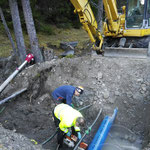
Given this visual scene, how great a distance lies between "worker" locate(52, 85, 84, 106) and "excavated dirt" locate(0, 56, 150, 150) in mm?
964

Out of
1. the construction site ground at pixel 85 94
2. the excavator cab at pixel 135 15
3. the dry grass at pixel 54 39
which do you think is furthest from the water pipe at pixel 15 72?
the excavator cab at pixel 135 15

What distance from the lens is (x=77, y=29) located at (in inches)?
572

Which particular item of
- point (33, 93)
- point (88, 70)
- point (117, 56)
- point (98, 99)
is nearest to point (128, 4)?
point (117, 56)

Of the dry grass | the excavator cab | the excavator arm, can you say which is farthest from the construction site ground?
the dry grass

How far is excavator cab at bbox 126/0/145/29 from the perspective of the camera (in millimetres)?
6504

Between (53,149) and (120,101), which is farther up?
(120,101)

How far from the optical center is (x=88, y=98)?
5.30m

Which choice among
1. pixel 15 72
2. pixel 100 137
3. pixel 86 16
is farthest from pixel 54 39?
pixel 100 137

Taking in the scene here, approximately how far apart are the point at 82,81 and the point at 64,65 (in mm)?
1101

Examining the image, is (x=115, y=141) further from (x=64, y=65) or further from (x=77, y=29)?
(x=77, y=29)

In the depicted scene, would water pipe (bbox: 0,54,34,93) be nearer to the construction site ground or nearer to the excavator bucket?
the construction site ground

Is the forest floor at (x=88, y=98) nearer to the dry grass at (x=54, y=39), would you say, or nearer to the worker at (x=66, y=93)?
the worker at (x=66, y=93)

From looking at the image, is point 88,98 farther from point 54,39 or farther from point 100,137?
point 54,39

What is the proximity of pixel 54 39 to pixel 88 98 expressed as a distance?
7239 millimetres
